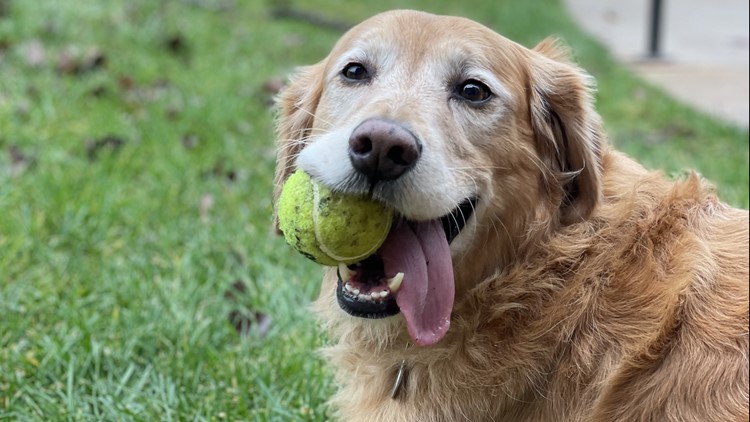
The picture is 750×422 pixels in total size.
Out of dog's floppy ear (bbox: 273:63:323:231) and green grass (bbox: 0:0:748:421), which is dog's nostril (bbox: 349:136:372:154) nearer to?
dog's floppy ear (bbox: 273:63:323:231)

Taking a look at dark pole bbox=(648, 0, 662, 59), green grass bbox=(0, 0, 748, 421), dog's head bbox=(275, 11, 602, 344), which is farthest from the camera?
dark pole bbox=(648, 0, 662, 59)

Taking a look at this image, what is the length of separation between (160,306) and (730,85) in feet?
24.2

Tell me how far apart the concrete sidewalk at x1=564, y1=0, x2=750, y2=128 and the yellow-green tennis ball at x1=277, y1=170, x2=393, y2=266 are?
502cm

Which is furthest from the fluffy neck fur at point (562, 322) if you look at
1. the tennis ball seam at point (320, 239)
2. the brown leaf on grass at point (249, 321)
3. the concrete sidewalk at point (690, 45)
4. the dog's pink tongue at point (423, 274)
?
the concrete sidewalk at point (690, 45)

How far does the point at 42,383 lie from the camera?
3.19m

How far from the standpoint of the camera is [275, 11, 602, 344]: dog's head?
237 centimetres

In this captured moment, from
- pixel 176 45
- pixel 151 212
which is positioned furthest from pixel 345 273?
pixel 176 45

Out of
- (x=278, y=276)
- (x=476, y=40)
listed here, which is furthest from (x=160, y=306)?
(x=476, y=40)

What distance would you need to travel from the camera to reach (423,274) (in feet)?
8.02

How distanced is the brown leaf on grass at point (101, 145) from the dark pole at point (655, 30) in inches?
313

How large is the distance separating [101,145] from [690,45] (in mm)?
9359

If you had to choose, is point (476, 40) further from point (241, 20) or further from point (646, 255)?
point (241, 20)

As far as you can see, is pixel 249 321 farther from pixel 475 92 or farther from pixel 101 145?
pixel 101 145

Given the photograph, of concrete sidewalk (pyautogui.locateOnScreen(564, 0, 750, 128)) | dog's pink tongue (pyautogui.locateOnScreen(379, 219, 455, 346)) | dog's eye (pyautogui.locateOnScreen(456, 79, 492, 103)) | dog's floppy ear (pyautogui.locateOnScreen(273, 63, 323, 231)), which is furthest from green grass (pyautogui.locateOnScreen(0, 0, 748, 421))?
dog's eye (pyautogui.locateOnScreen(456, 79, 492, 103))
